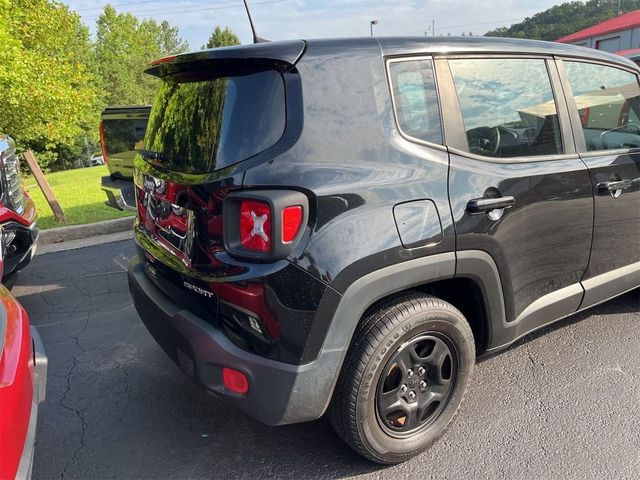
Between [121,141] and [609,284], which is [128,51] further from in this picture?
[609,284]

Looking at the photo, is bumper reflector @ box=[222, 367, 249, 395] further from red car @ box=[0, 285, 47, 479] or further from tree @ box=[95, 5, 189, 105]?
tree @ box=[95, 5, 189, 105]

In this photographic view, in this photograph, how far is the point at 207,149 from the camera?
207cm

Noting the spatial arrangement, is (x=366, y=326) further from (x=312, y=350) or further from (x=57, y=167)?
(x=57, y=167)

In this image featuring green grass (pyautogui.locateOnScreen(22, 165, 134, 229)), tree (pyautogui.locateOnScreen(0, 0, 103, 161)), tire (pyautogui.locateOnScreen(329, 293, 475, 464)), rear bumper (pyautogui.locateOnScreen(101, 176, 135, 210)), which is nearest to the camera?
tire (pyautogui.locateOnScreen(329, 293, 475, 464))

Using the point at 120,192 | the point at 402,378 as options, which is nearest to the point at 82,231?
the point at 120,192

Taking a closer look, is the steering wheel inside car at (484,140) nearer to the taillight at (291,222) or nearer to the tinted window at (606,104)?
the tinted window at (606,104)

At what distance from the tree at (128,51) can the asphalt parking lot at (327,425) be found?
37.1 m

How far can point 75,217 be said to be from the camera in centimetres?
732

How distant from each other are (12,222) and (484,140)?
11.8 feet

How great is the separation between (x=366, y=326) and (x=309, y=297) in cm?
34

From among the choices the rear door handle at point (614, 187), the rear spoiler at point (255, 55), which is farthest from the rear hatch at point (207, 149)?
the rear door handle at point (614, 187)

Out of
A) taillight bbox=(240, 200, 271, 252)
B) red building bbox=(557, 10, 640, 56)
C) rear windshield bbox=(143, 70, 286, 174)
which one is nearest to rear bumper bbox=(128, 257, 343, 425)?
taillight bbox=(240, 200, 271, 252)

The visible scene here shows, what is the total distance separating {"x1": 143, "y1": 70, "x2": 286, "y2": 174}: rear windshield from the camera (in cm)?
194

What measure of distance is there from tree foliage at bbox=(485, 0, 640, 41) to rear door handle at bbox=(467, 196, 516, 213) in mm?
42674
